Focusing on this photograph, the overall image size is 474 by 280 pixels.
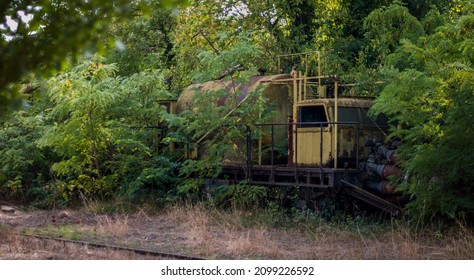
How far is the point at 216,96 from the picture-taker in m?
17.5

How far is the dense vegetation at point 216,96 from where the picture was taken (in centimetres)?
1263

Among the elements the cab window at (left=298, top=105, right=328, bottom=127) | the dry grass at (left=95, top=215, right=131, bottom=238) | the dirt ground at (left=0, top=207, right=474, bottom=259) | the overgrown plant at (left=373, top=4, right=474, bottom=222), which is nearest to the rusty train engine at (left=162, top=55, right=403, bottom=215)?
the cab window at (left=298, top=105, right=328, bottom=127)

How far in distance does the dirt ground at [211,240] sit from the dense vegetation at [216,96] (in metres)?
1.22

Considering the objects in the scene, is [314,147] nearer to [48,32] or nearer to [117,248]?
[117,248]

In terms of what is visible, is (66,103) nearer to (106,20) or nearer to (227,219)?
(227,219)

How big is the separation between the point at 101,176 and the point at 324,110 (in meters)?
7.49

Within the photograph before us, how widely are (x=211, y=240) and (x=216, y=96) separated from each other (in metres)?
5.47

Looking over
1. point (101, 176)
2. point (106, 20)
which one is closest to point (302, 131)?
point (101, 176)

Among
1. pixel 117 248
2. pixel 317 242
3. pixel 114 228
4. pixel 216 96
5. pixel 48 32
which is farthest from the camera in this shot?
pixel 216 96

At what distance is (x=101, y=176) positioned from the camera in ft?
66.5

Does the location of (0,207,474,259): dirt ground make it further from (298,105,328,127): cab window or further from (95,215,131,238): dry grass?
(298,105,328,127): cab window

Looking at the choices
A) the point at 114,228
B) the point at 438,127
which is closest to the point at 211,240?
the point at 114,228

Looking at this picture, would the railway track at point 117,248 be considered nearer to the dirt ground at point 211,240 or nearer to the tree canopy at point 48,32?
the dirt ground at point 211,240

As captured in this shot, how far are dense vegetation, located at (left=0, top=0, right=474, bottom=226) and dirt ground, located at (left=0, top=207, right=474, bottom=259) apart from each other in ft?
4.02
